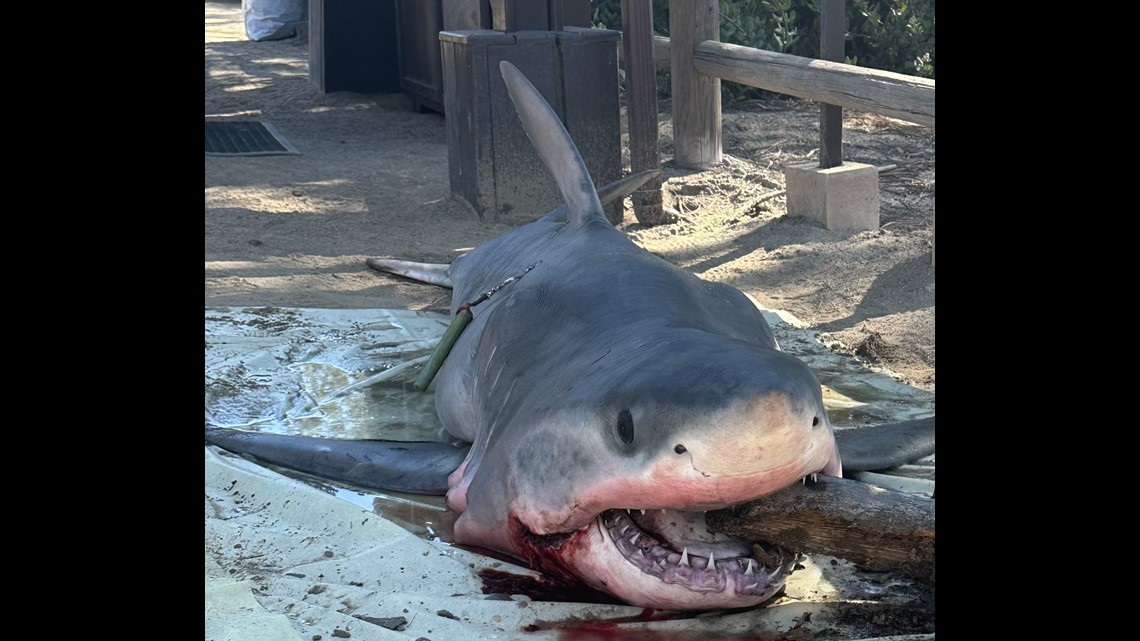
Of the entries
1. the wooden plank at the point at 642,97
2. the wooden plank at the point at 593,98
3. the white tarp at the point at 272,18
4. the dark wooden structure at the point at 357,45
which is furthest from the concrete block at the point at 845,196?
the white tarp at the point at 272,18

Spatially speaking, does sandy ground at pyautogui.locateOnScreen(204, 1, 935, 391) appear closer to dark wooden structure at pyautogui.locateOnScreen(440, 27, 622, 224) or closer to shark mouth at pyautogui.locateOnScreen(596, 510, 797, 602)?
dark wooden structure at pyautogui.locateOnScreen(440, 27, 622, 224)

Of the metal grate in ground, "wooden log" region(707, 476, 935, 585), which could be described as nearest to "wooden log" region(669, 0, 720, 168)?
the metal grate in ground

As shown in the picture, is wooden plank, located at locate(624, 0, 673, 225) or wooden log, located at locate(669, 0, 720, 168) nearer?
wooden plank, located at locate(624, 0, 673, 225)

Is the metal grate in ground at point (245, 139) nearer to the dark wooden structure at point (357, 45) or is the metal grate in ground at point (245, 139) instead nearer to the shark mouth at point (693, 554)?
the dark wooden structure at point (357, 45)

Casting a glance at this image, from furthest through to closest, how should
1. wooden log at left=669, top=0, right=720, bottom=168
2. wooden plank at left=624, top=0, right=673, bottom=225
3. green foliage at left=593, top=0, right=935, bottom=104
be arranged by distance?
1. green foliage at left=593, top=0, right=935, bottom=104
2. wooden log at left=669, top=0, right=720, bottom=168
3. wooden plank at left=624, top=0, right=673, bottom=225

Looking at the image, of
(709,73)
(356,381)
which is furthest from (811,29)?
(356,381)

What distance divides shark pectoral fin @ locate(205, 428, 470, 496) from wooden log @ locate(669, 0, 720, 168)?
5.41 metres

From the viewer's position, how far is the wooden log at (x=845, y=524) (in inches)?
87.2

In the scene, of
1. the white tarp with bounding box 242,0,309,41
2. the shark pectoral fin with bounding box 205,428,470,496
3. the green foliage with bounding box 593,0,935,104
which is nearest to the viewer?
the shark pectoral fin with bounding box 205,428,470,496

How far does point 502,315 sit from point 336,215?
4311 millimetres

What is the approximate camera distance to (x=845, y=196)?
272 inches

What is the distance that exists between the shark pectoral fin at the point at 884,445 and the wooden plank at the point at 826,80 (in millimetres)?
3029

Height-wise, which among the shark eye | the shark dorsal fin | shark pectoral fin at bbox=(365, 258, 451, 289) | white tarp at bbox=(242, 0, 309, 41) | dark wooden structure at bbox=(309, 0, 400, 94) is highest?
white tarp at bbox=(242, 0, 309, 41)

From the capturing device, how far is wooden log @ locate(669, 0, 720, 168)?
844 cm
